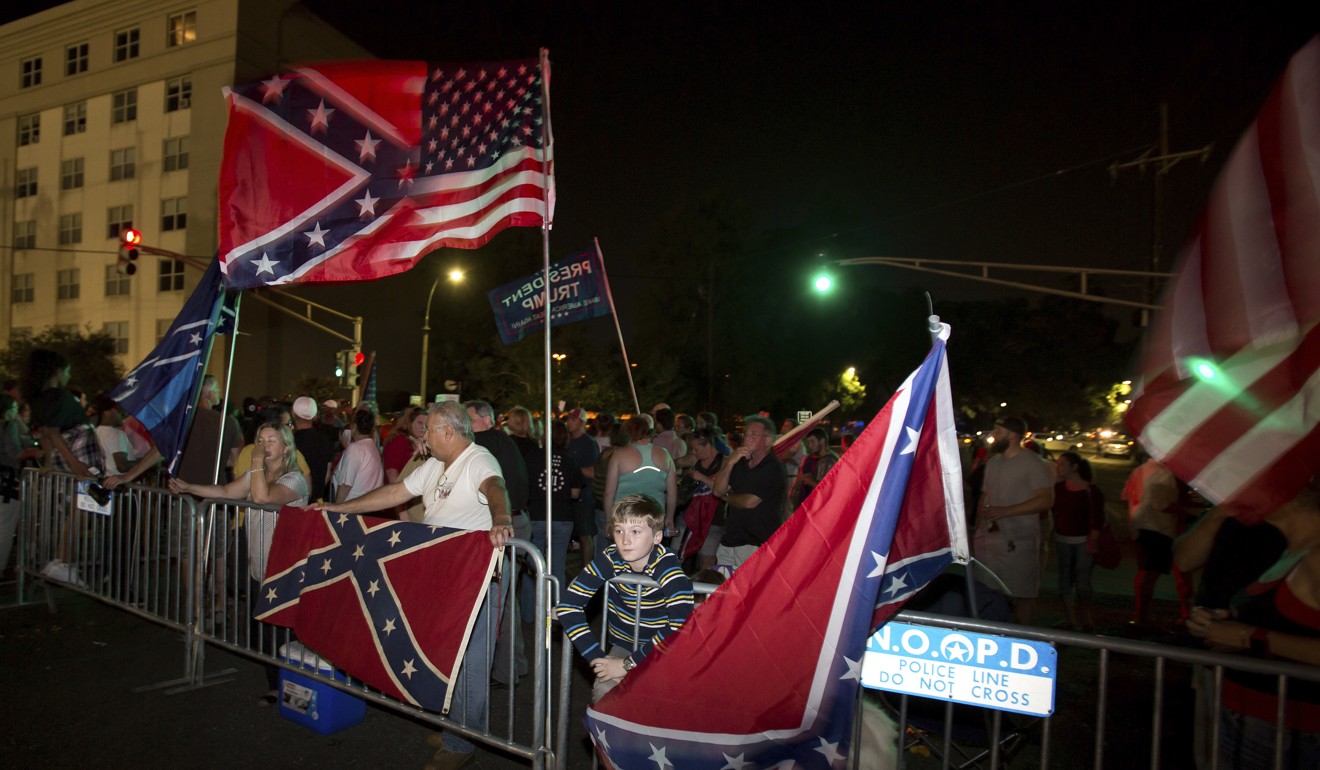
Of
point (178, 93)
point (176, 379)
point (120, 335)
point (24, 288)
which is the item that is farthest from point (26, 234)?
point (176, 379)

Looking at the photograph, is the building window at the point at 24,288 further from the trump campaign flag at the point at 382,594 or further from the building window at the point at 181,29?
the trump campaign flag at the point at 382,594

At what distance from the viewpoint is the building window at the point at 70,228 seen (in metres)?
40.7

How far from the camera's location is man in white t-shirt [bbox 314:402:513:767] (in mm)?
4441

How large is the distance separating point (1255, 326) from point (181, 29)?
149 ft

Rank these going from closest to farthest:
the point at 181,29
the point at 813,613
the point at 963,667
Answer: the point at 813,613, the point at 963,667, the point at 181,29

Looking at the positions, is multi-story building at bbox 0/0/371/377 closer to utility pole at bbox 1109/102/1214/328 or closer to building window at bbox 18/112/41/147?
building window at bbox 18/112/41/147

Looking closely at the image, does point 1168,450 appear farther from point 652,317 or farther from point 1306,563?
point 652,317

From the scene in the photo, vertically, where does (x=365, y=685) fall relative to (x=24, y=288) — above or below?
below

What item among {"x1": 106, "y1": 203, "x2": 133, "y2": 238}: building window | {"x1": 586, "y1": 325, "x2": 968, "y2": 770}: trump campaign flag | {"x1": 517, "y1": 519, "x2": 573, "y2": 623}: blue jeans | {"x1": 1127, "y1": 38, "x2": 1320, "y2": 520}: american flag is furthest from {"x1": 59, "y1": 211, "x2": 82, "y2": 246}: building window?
{"x1": 1127, "y1": 38, "x2": 1320, "y2": 520}: american flag

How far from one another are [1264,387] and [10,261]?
53.2m

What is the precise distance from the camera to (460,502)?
15.5ft

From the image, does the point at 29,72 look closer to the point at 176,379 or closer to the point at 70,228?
the point at 70,228

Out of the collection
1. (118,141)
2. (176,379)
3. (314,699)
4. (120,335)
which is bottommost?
(314,699)

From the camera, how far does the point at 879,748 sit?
11.1 feet
